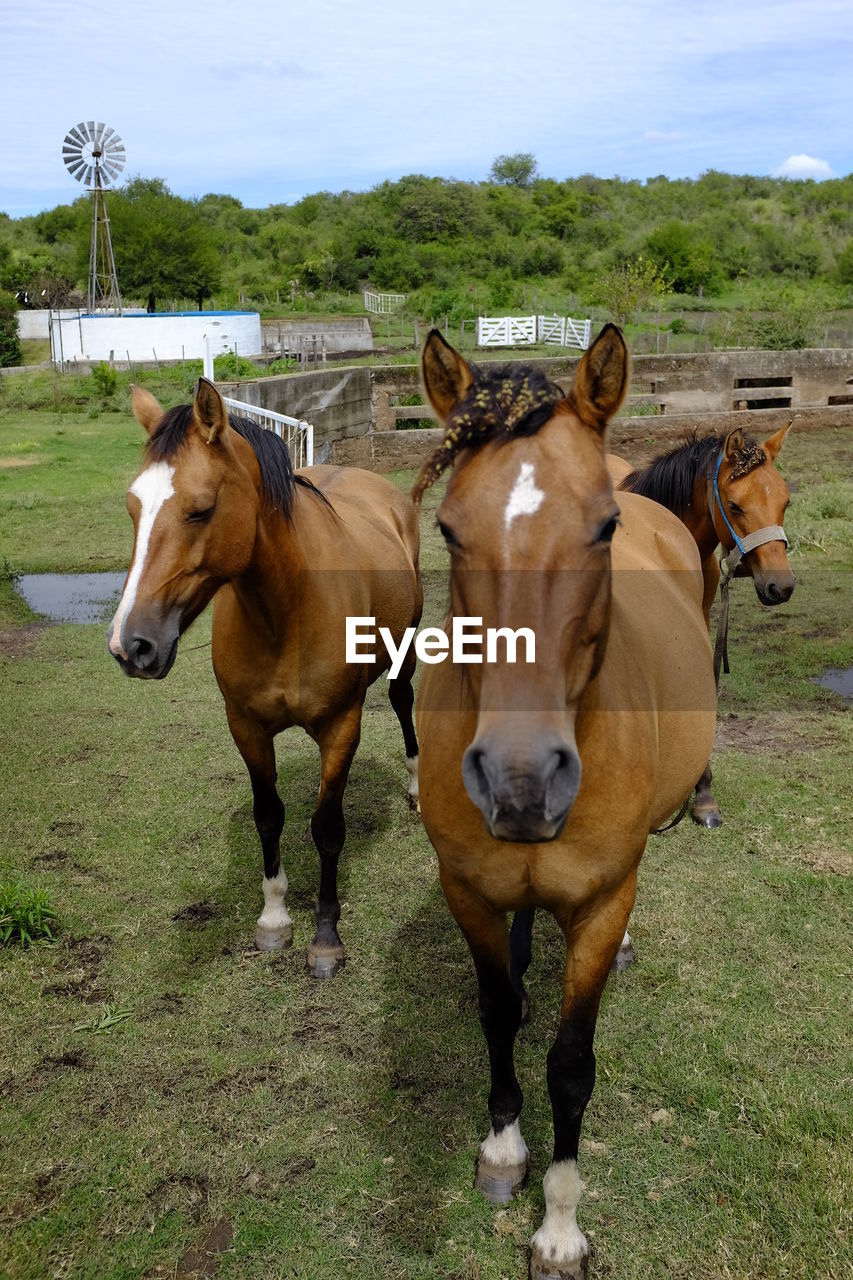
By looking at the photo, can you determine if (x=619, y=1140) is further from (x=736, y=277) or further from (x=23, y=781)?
(x=736, y=277)

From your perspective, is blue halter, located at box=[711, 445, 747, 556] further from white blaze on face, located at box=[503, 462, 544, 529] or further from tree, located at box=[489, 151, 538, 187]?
tree, located at box=[489, 151, 538, 187]

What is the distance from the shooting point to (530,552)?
1631mm

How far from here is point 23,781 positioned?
5.19 meters

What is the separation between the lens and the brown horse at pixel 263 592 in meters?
2.85

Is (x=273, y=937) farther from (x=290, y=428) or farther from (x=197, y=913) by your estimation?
(x=290, y=428)

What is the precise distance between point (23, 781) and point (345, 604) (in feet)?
8.62

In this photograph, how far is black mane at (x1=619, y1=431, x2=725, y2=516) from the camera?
4.76 meters

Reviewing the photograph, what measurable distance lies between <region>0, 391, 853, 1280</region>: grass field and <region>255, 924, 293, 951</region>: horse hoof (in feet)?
0.30

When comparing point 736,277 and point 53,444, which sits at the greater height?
point 736,277

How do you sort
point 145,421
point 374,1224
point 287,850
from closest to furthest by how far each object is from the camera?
1. point 374,1224
2. point 145,421
3. point 287,850

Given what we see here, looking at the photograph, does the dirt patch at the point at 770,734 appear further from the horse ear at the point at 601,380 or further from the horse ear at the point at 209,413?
the horse ear at the point at 601,380

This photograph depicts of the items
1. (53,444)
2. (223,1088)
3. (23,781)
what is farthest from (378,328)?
(223,1088)

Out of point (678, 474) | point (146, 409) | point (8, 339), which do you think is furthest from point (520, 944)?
point (8, 339)

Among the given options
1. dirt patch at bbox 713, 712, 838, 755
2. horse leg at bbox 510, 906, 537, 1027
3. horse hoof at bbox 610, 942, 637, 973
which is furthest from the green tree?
horse leg at bbox 510, 906, 537, 1027
